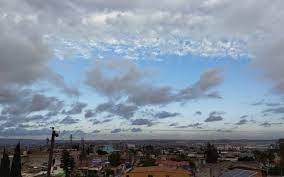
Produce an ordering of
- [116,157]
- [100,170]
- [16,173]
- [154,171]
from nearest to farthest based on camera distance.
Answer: [154,171] < [16,173] < [100,170] < [116,157]

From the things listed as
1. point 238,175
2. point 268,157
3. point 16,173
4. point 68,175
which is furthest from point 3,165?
point 268,157

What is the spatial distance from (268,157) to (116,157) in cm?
3815

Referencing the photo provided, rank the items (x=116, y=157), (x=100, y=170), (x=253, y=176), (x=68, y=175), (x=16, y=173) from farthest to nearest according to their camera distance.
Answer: (x=116, y=157) → (x=100, y=170) → (x=68, y=175) → (x=16, y=173) → (x=253, y=176)

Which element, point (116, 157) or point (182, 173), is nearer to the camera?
point (182, 173)

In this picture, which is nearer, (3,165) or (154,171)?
(154,171)

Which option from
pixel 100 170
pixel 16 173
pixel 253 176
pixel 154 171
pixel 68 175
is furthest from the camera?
pixel 100 170

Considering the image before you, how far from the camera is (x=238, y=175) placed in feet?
156

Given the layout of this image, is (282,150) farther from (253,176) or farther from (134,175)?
(253,176)

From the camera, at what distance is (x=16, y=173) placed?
76438 mm

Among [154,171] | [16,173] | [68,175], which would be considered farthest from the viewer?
[68,175]

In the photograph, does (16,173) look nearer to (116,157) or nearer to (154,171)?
(154,171)

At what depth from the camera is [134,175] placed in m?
64.7

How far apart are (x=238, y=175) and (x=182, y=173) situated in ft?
59.1

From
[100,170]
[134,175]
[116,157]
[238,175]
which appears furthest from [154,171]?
[116,157]
